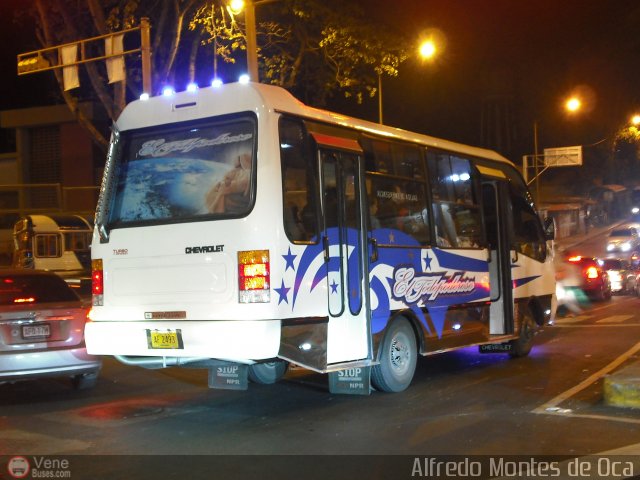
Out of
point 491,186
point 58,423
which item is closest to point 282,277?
point 58,423

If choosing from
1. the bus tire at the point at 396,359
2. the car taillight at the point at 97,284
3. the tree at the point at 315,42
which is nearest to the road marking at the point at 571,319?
the tree at the point at 315,42

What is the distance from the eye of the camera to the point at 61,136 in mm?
37719

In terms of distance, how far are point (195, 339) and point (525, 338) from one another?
663 centimetres

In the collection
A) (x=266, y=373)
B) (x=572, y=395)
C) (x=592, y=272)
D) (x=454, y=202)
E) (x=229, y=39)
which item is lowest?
(x=572, y=395)

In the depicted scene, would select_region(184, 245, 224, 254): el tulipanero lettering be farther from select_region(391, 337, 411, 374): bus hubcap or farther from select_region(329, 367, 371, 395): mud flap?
select_region(391, 337, 411, 374): bus hubcap

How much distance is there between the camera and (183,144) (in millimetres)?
7500

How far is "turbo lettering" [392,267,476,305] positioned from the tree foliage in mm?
9702

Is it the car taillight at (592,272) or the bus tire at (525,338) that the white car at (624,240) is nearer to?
the car taillight at (592,272)

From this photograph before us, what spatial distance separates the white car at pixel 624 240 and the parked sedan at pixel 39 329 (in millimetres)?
35302

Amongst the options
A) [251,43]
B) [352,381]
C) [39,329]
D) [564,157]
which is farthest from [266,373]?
[564,157]

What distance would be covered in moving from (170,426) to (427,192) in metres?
4.46

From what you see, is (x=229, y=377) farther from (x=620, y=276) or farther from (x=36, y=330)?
(x=620, y=276)

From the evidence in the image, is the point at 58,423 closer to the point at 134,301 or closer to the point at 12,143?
the point at 134,301

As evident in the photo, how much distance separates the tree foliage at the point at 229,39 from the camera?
1695 cm
